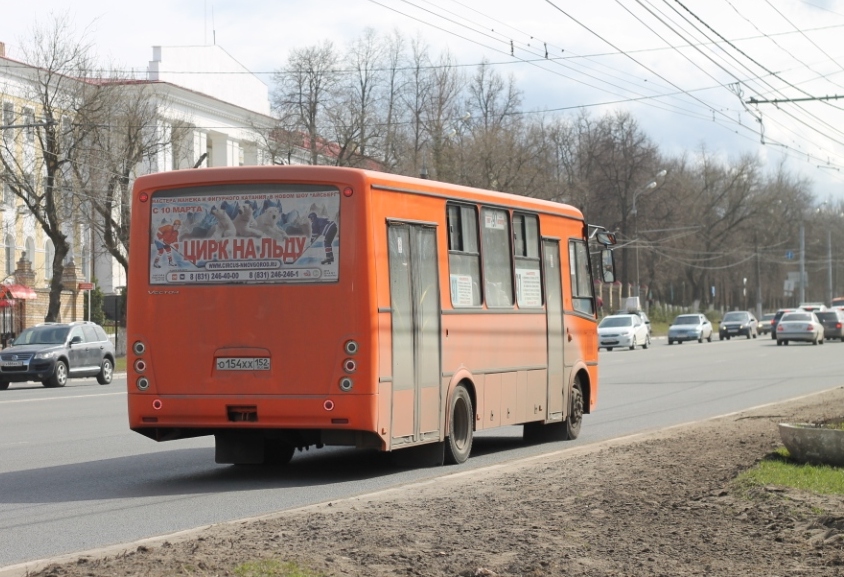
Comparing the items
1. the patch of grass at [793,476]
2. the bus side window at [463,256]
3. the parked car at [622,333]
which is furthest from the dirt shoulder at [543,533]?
the parked car at [622,333]

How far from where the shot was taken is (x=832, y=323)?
65688 millimetres

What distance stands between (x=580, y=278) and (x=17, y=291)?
37.1 metres

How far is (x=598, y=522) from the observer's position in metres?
8.70

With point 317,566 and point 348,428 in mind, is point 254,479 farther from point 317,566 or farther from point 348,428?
point 317,566

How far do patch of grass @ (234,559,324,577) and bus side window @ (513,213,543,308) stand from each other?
27.6 feet

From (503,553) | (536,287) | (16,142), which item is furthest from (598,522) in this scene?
(16,142)

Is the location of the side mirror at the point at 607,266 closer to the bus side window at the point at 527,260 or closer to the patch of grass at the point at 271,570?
the bus side window at the point at 527,260

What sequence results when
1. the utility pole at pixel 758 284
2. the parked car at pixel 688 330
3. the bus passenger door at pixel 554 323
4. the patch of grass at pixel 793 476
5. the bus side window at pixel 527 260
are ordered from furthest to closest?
1. the utility pole at pixel 758 284
2. the parked car at pixel 688 330
3. the bus passenger door at pixel 554 323
4. the bus side window at pixel 527 260
5. the patch of grass at pixel 793 476

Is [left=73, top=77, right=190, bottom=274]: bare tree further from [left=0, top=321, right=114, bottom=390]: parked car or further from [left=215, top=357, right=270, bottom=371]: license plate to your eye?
[left=215, top=357, right=270, bottom=371]: license plate

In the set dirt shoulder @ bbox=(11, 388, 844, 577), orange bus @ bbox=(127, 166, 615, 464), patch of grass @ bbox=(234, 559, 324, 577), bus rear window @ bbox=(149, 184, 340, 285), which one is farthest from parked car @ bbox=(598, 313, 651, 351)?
patch of grass @ bbox=(234, 559, 324, 577)

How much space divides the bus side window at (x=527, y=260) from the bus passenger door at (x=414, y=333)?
2028 millimetres

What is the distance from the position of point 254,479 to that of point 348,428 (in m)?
1.38

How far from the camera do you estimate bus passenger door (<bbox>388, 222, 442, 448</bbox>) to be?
1248 cm

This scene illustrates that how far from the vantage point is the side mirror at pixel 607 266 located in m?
17.2
